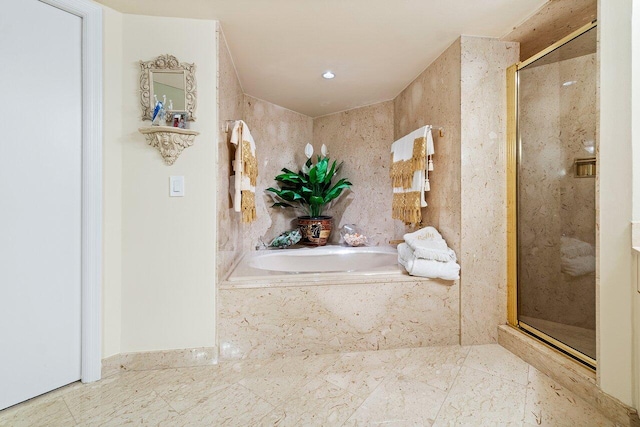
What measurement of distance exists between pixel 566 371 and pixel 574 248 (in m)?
0.70

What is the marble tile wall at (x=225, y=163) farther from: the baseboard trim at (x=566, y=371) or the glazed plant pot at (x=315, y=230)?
the baseboard trim at (x=566, y=371)

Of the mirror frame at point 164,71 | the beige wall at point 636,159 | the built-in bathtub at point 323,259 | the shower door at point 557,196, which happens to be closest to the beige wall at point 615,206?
the beige wall at point 636,159

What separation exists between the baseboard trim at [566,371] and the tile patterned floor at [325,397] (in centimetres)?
4

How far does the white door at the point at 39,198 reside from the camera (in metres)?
1.30

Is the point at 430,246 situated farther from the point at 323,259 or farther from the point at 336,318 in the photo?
the point at 323,259

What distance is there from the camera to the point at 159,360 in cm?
161

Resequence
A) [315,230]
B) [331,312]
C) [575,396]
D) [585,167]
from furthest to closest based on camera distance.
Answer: [315,230] < [331,312] < [585,167] < [575,396]

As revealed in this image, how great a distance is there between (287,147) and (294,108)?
0.45 m

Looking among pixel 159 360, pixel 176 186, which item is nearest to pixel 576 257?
pixel 176 186

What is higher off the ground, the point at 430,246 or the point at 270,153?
the point at 270,153

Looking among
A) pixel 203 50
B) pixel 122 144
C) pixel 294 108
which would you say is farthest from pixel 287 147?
pixel 122 144

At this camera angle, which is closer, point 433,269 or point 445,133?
point 433,269

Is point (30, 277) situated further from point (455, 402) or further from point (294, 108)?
point (294, 108)

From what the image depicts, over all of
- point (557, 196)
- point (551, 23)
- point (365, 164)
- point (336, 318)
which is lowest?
point (336, 318)
